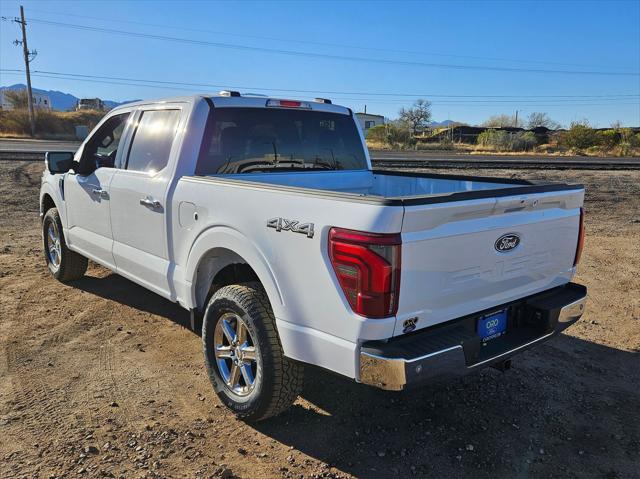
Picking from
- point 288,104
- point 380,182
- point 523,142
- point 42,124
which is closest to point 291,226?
point 288,104

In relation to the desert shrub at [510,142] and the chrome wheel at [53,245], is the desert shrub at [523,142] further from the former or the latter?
the chrome wheel at [53,245]

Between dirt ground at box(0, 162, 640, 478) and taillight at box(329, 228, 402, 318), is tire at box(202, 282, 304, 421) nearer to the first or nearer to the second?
dirt ground at box(0, 162, 640, 478)

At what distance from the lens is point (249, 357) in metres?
3.24

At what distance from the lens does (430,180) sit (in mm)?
4625

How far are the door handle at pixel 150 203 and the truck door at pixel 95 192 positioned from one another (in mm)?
729

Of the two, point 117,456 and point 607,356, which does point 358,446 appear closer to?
point 117,456

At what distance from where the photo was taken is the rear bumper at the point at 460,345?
250cm

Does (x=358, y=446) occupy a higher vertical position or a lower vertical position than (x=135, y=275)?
lower

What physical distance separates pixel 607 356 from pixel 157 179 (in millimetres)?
3935

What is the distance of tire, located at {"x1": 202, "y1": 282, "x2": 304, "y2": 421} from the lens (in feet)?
9.95

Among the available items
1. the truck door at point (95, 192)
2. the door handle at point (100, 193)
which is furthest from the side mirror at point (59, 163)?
the door handle at point (100, 193)

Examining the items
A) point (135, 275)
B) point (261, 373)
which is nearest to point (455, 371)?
point (261, 373)

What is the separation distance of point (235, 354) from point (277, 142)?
72.6 inches

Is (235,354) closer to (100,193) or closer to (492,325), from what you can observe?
(492,325)
